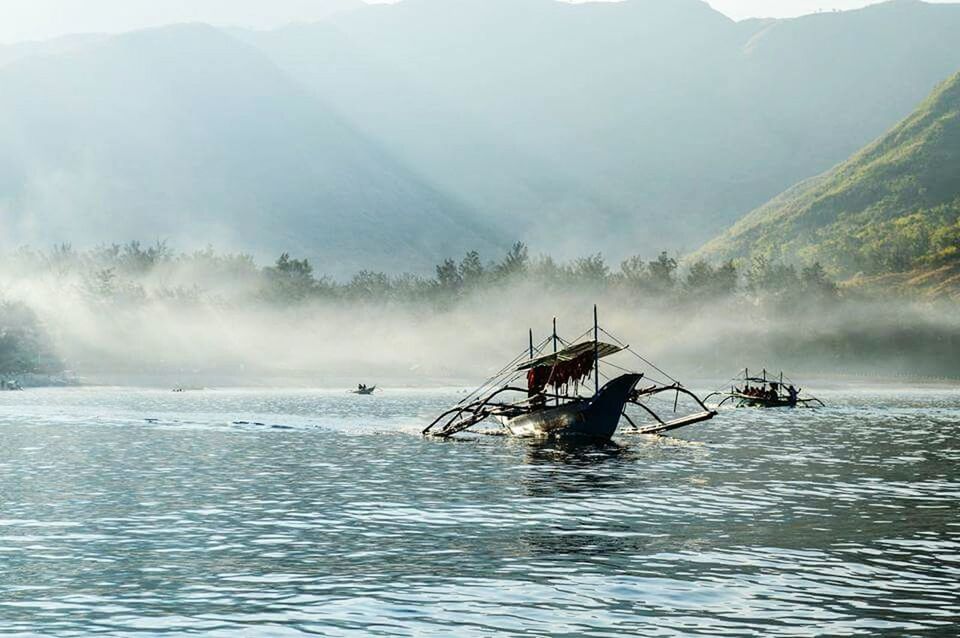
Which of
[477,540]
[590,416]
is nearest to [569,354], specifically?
[590,416]

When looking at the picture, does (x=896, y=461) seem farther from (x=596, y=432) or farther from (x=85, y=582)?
(x=85, y=582)

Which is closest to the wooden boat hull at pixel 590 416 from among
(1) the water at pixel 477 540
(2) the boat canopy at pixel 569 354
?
(2) the boat canopy at pixel 569 354

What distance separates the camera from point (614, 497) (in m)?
48.6

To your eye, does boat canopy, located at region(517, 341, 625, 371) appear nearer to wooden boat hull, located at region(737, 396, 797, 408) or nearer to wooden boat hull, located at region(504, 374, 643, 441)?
wooden boat hull, located at region(504, 374, 643, 441)

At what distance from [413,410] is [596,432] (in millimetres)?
62800

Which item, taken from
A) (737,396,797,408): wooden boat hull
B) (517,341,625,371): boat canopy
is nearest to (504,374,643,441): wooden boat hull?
(517,341,625,371): boat canopy

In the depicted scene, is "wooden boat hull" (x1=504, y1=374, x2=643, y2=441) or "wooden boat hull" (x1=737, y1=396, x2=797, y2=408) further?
"wooden boat hull" (x1=737, y1=396, x2=797, y2=408)

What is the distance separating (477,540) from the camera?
122 ft

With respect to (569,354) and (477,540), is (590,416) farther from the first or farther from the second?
(477,540)

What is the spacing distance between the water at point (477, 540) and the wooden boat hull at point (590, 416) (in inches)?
152

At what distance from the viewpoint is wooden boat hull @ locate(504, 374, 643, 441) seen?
78750mm

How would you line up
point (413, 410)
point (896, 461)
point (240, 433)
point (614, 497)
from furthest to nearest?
point (413, 410) < point (240, 433) < point (896, 461) < point (614, 497)

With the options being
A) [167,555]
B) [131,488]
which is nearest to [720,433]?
[131,488]

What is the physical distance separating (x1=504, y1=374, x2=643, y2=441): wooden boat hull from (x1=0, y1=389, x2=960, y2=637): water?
386 centimetres
